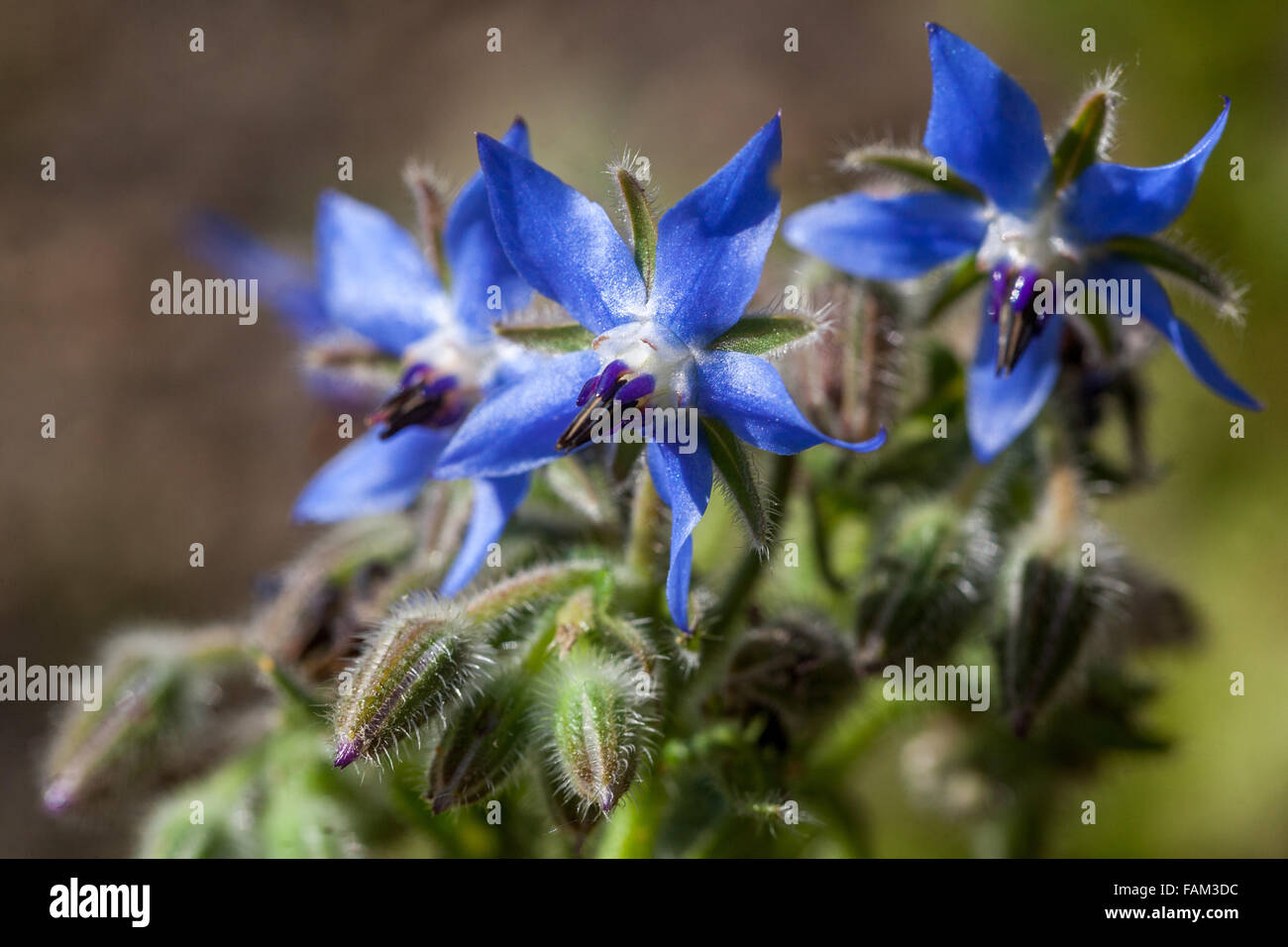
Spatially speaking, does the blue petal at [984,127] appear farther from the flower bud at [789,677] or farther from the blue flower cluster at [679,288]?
the flower bud at [789,677]

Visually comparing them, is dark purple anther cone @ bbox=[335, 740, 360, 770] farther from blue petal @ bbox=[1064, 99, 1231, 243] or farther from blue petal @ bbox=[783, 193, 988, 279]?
blue petal @ bbox=[1064, 99, 1231, 243]

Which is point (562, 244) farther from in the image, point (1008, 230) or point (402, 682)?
point (1008, 230)

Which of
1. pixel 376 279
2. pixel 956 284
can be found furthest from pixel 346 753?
pixel 956 284

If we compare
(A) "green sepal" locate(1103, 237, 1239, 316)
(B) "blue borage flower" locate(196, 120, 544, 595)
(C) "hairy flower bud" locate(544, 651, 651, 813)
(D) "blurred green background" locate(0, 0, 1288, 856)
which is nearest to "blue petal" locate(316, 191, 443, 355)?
(B) "blue borage flower" locate(196, 120, 544, 595)

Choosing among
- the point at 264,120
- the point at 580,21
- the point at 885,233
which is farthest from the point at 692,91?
the point at 885,233

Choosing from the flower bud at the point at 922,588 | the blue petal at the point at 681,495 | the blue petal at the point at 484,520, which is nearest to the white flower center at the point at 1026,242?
the flower bud at the point at 922,588
